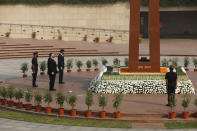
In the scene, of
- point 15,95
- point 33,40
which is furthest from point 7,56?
point 15,95

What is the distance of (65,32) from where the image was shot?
4959 centimetres

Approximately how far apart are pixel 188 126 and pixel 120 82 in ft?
20.0

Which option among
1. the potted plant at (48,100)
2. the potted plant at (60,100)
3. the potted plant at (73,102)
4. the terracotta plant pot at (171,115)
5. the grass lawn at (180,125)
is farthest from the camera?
the potted plant at (48,100)

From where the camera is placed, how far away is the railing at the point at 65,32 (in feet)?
160

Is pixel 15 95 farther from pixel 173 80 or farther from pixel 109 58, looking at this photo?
pixel 109 58

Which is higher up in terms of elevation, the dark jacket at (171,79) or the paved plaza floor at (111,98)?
the dark jacket at (171,79)

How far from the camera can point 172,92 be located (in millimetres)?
20047

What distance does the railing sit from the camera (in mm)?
48688

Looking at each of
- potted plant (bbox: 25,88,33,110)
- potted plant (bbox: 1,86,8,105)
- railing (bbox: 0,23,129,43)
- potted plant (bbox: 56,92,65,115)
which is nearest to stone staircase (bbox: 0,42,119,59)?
railing (bbox: 0,23,129,43)

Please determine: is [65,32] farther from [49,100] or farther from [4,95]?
[49,100]

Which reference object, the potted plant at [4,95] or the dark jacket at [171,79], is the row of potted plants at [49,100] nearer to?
the potted plant at [4,95]

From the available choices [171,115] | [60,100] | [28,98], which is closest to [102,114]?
[60,100]

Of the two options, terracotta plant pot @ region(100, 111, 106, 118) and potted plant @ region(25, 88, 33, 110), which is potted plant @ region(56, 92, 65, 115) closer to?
potted plant @ region(25, 88, 33, 110)

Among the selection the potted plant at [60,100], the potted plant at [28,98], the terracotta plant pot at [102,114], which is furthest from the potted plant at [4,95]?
the terracotta plant pot at [102,114]
